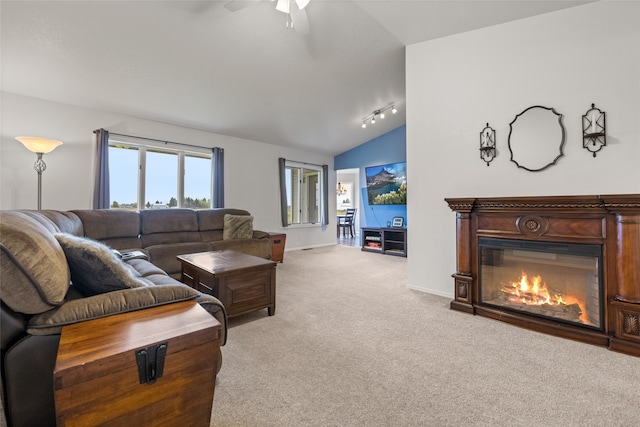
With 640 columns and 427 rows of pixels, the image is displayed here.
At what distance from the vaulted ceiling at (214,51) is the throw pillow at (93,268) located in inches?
95.3

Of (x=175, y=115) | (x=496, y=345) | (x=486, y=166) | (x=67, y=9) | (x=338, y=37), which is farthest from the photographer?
(x=175, y=115)

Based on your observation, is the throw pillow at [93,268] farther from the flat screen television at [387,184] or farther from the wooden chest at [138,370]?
the flat screen television at [387,184]

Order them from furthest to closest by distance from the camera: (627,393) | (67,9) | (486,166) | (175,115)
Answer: (175,115)
(486,166)
(67,9)
(627,393)

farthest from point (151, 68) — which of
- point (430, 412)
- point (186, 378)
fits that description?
point (430, 412)

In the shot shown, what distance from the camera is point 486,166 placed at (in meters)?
2.89

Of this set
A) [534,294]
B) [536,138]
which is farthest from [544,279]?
[536,138]

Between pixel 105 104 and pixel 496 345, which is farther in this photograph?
pixel 105 104

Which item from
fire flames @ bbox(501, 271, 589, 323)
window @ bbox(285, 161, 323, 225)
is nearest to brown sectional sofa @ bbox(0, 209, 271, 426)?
fire flames @ bbox(501, 271, 589, 323)

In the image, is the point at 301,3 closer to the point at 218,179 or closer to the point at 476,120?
the point at 476,120

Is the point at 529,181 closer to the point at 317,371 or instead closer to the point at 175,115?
the point at 317,371

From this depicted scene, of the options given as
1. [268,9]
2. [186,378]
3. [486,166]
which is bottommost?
[186,378]

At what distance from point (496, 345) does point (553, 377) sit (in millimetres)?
400

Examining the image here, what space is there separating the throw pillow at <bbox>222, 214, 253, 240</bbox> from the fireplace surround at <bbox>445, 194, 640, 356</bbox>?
124 inches

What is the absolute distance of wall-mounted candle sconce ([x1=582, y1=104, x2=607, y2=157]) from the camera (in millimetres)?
2342
